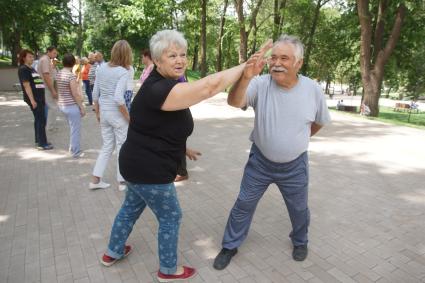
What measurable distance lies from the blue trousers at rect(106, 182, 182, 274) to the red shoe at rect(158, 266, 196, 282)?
0.04 m

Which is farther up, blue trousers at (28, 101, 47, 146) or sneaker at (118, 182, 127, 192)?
blue trousers at (28, 101, 47, 146)

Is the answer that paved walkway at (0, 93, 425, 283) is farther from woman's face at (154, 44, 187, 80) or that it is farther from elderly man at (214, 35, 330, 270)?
woman's face at (154, 44, 187, 80)

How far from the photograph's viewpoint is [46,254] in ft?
11.2

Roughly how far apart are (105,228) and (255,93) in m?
2.23

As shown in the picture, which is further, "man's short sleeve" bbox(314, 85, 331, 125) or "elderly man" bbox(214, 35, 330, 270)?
"man's short sleeve" bbox(314, 85, 331, 125)

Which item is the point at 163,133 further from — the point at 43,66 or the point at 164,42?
the point at 43,66

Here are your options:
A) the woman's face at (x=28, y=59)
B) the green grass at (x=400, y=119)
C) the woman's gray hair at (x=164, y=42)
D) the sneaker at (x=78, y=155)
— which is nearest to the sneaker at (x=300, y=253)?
the woman's gray hair at (x=164, y=42)

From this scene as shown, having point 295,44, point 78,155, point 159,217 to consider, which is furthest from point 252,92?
point 78,155

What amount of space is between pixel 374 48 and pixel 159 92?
52.3 feet

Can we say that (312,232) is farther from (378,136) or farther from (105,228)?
(378,136)

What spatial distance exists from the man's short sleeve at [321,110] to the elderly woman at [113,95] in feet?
8.21

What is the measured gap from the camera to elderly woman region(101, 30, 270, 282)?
2.29 m

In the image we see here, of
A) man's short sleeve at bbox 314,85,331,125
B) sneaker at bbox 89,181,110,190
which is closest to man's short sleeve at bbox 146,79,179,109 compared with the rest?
man's short sleeve at bbox 314,85,331,125

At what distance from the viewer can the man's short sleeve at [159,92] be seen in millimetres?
2299
